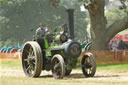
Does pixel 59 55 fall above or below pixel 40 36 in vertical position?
below

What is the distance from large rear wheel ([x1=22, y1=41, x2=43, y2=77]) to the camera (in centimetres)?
1116

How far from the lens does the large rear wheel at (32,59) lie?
36.6ft

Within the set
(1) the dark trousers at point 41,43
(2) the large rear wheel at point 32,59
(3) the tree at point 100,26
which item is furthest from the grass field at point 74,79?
(3) the tree at point 100,26

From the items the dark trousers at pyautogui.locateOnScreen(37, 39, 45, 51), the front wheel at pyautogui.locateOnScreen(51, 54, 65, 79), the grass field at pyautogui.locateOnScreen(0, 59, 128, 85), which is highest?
the dark trousers at pyautogui.locateOnScreen(37, 39, 45, 51)

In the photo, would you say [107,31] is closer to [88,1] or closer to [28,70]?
[88,1]

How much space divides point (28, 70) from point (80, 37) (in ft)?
217

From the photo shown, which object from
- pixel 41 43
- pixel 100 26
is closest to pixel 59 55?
pixel 41 43

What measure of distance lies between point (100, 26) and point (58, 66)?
29.8 feet

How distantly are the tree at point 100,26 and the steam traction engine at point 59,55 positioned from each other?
7.40m

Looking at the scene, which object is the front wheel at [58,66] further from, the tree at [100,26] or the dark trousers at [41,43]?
the tree at [100,26]

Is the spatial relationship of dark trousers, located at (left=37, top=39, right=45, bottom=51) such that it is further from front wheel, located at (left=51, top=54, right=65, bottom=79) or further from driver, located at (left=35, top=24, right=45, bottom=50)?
front wheel, located at (left=51, top=54, right=65, bottom=79)

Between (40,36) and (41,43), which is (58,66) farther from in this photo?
(40,36)

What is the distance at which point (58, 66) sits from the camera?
10602 millimetres

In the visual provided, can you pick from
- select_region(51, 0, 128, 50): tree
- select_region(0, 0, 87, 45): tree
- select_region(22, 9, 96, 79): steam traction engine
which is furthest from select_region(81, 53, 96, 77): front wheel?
select_region(0, 0, 87, 45): tree
